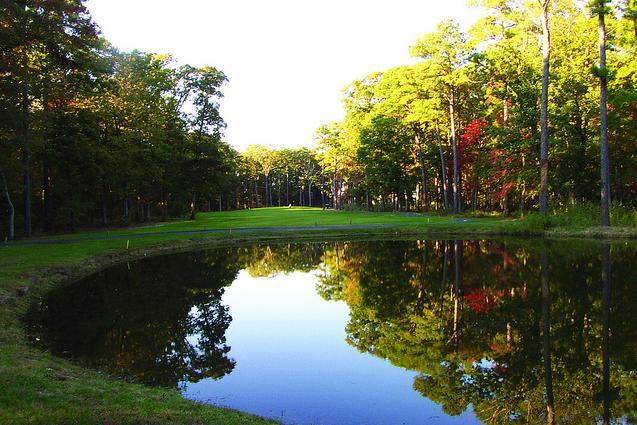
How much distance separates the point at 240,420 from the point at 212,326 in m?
6.03

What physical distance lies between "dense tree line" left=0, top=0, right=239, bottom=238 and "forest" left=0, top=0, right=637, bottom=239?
0.40 feet

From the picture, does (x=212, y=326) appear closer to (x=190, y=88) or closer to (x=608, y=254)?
(x=608, y=254)

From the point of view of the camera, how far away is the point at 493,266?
707 inches

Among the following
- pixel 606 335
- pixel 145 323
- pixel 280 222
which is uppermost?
pixel 280 222

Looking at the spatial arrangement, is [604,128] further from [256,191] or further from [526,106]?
[256,191]

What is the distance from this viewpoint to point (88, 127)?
3422 cm

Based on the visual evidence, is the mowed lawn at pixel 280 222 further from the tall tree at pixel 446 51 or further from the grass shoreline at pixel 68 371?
the tall tree at pixel 446 51

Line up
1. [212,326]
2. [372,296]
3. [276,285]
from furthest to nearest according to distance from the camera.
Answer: [276,285] → [372,296] → [212,326]

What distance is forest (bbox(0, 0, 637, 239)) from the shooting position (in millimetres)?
22578

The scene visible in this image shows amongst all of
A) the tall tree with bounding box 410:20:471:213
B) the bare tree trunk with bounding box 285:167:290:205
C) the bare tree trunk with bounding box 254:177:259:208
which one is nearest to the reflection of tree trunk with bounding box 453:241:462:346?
the tall tree with bounding box 410:20:471:213

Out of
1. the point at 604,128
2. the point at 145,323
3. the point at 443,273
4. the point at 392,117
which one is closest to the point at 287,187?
the point at 392,117

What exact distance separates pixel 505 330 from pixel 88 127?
109ft

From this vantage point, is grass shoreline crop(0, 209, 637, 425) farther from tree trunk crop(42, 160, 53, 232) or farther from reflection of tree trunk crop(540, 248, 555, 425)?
tree trunk crop(42, 160, 53, 232)

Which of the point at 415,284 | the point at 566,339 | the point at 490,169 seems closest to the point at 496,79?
the point at 490,169
